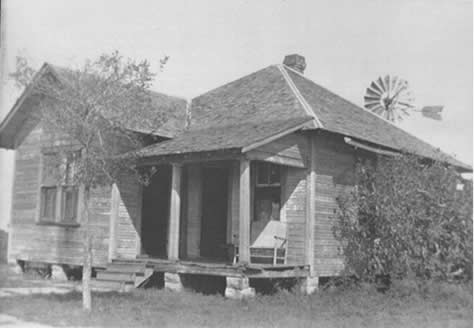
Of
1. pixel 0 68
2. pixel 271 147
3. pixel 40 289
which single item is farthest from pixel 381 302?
pixel 0 68

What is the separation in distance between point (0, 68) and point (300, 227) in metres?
8.11

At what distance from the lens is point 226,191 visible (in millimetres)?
17203

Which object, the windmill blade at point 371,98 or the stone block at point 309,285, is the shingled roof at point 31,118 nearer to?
the stone block at point 309,285

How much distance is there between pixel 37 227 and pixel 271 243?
288 inches

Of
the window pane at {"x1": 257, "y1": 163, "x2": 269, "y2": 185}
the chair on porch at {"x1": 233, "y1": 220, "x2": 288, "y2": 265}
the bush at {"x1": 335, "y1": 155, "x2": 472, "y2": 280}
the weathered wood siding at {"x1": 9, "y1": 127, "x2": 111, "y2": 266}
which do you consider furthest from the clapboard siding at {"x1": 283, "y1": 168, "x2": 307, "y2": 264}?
the weathered wood siding at {"x1": 9, "y1": 127, "x2": 111, "y2": 266}

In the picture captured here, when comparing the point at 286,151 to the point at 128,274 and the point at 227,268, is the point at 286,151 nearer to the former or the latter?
the point at 227,268

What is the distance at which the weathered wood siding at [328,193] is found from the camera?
49.5 ft

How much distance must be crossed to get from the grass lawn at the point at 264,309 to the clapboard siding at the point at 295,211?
4.59ft

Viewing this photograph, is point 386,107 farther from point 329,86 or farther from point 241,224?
point 241,224

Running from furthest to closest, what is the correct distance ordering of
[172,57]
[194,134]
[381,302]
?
[194,134] → [172,57] → [381,302]

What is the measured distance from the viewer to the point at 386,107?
70.2 ft

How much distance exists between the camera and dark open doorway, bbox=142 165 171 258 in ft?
57.5

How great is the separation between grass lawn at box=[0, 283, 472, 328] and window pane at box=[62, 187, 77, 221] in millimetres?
4289

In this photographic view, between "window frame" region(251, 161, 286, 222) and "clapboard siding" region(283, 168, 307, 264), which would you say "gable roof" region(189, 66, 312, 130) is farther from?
"clapboard siding" region(283, 168, 307, 264)
